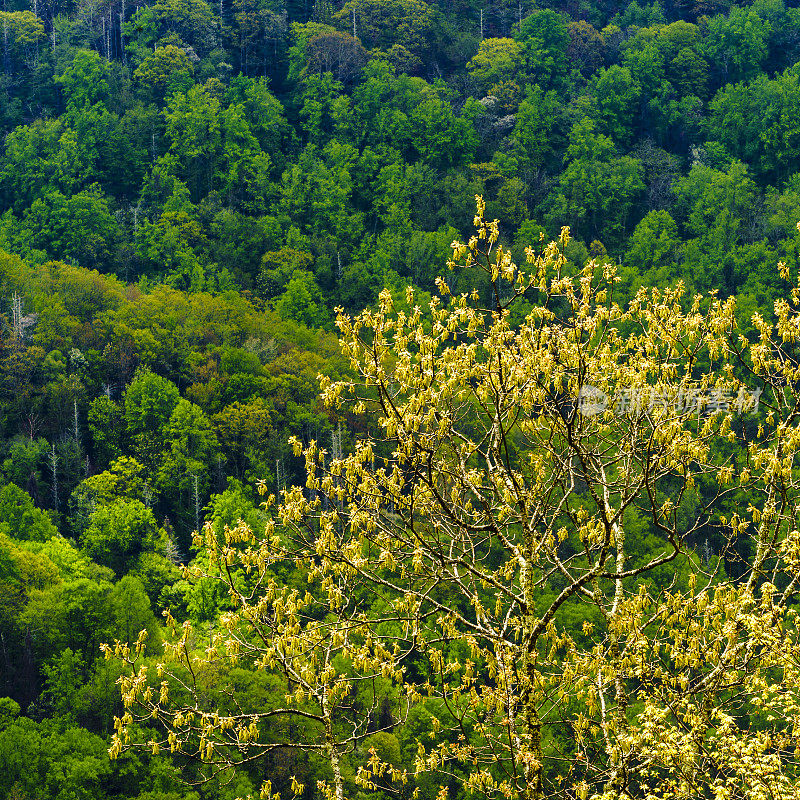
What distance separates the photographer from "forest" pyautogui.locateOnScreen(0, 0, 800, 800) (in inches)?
2259

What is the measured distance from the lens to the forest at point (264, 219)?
5738cm

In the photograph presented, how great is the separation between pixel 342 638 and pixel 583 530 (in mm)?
2653

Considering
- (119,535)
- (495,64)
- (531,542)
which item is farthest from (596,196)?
(531,542)

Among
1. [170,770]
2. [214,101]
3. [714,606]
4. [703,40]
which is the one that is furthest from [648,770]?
[703,40]

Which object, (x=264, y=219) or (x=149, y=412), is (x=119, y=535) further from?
(x=264, y=219)

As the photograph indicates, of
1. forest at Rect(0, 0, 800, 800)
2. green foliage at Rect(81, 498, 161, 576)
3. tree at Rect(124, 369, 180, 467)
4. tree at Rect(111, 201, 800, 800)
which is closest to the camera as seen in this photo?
tree at Rect(111, 201, 800, 800)

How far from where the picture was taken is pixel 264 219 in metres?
102

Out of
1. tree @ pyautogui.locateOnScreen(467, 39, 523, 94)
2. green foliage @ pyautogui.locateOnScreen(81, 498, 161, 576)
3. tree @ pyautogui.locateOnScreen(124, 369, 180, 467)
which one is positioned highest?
tree @ pyautogui.locateOnScreen(467, 39, 523, 94)

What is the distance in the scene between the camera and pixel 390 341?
13039 mm

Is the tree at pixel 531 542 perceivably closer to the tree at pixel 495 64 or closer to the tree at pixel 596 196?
the tree at pixel 596 196

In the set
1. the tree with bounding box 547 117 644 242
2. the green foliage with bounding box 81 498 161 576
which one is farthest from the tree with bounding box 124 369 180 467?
the tree with bounding box 547 117 644 242

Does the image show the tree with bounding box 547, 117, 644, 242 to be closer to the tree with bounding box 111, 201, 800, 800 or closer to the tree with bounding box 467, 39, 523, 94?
the tree with bounding box 467, 39, 523, 94

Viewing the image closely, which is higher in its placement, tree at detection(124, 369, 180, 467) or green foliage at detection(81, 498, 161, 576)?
tree at detection(124, 369, 180, 467)

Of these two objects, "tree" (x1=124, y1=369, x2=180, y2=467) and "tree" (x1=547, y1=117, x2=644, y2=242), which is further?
"tree" (x1=547, y1=117, x2=644, y2=242)
